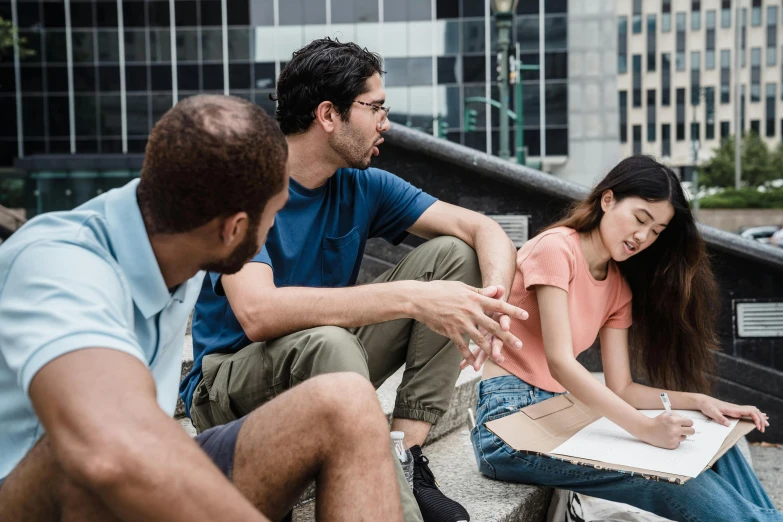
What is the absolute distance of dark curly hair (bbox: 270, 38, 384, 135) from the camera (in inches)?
110

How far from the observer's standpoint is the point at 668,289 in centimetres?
321

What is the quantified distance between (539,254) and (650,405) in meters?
0.76

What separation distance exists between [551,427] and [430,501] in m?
0.59

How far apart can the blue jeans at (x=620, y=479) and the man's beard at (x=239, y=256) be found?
161cm

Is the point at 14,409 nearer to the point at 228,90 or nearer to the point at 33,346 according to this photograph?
the point at 33,346

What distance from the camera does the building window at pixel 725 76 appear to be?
7721 centimetres

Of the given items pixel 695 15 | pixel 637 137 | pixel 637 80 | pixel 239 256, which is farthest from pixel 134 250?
pixel 695 15

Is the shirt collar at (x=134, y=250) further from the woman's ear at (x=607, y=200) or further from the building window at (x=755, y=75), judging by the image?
the building window at (x=755, y=75)

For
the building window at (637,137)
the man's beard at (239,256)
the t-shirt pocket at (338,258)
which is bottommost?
the t-shirt pocket at (338,258)

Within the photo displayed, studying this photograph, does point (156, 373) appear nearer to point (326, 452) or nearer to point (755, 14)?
point (326, 452)

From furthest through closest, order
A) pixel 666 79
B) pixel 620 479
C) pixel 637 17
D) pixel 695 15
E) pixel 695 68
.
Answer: pixel 695 15 < pixel 695 68 < pixel 637 17 < pixel 666 79 < pixel 620 479

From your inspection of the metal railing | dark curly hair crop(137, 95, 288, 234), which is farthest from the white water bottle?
the metal railing

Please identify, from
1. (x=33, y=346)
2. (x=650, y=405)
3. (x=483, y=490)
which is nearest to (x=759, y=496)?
(x=650, y=405)

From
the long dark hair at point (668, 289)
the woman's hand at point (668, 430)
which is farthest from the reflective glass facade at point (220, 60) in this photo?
the woman's hand at point (668, 430)
